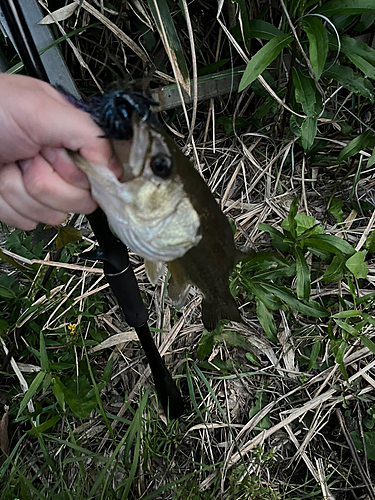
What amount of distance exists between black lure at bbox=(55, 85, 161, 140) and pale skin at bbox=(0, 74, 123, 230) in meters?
0.03

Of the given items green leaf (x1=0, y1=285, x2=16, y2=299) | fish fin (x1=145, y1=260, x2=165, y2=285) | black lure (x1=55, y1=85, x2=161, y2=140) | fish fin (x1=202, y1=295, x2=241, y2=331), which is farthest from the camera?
green leaf (x1=0, y1=285, x2=16, y2=299)

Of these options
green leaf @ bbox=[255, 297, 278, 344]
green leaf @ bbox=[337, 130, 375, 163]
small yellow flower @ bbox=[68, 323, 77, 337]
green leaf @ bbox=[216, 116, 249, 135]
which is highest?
green leaf @ bbox=[216, 116, 249, 135]

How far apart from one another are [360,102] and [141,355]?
5.20 feet

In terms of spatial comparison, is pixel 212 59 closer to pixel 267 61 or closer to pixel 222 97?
pixel 222 97

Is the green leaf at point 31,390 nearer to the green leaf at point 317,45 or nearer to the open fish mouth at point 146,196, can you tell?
the open fish mouth at point 146,196

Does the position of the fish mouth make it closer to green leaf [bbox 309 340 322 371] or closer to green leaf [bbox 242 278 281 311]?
green leaf [bbox 242 278 281 311]

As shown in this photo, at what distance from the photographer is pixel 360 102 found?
6.15 feet

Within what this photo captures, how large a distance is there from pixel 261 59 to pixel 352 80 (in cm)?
41

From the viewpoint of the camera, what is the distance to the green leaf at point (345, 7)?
1391 mm

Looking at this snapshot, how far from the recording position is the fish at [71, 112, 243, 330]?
768mm

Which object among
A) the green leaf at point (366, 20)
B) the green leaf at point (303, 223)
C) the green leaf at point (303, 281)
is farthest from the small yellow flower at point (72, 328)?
the green leaf at point (366, 20)

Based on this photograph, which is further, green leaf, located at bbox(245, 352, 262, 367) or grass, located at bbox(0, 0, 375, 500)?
green leaf, located at bbox(245, 352, 262, 367)

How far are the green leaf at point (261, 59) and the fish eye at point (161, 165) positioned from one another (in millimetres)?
723

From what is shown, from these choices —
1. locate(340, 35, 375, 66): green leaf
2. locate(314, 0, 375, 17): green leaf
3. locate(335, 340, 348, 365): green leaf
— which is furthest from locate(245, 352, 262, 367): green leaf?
locate(314, 0, 375, 17): green leaf
